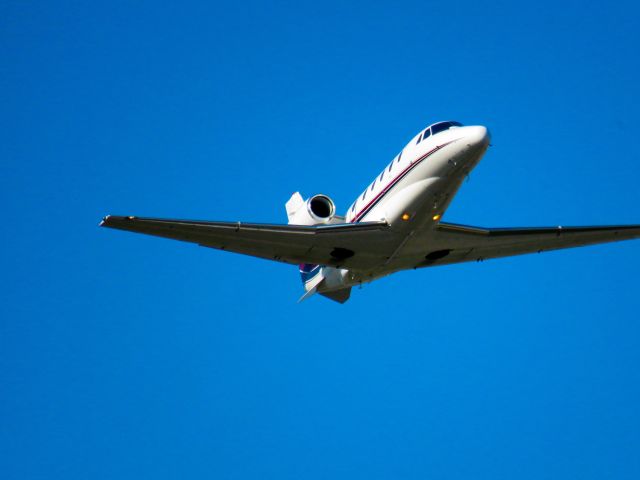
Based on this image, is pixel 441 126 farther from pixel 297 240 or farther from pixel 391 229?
pixel 297 240

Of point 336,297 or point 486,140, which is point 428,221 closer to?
point 486,140

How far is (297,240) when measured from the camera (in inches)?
901

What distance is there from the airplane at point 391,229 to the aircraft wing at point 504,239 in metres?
0.03

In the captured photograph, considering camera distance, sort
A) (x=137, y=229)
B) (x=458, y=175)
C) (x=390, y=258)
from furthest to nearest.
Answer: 1. (x=390, y=258)
2. (x=458, y=175)
3. (x=137, y=229)

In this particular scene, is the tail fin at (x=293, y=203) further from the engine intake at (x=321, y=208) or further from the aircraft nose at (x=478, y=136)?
the aircraft nose at (x=478, y=136)

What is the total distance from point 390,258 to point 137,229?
22.3 feet

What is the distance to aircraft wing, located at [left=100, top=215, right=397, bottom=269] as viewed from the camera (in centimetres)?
2172

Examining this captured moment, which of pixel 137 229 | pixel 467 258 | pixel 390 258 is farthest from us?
pixel 467 258

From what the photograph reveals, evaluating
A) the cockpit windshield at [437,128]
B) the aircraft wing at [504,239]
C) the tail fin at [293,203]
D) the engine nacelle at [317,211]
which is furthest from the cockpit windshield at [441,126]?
the tail fin at [293,203]

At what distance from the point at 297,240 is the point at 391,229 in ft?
7.81

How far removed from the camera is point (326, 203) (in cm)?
2584

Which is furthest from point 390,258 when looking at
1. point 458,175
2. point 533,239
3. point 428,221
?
point 533,239

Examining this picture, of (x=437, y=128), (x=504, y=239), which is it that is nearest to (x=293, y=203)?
(x=504, y=239)

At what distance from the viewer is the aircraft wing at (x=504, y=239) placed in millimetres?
24266
